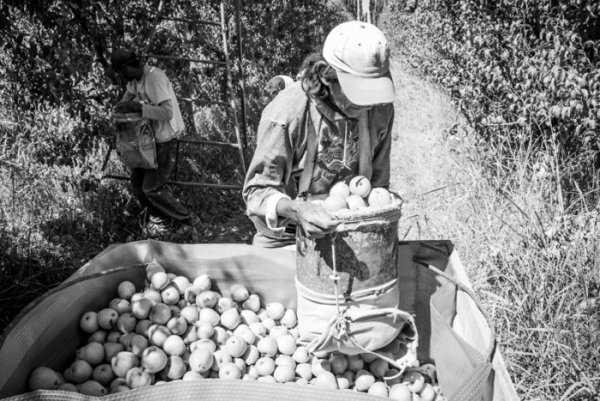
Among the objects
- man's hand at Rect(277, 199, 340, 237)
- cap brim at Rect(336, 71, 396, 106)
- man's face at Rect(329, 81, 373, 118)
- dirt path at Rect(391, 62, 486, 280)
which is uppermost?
cap brim at Rect(336, 71, 396, 106)

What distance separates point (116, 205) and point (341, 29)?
3519 millimetres

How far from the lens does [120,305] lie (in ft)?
7.86

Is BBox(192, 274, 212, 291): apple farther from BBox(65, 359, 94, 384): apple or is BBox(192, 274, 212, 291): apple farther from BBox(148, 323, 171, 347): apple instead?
BBox(65, 359, 94, 384): apple

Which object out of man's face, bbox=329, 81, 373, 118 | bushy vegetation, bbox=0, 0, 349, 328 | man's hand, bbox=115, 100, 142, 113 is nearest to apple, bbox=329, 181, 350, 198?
man's face, bbox=329, 81, 373, 118

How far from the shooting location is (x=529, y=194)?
3785mm

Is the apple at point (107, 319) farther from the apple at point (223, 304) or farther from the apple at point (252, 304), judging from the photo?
the apple at point (252, 304)

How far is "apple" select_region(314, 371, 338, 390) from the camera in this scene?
7.00ft

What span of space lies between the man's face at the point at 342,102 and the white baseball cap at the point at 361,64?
0.11 meters

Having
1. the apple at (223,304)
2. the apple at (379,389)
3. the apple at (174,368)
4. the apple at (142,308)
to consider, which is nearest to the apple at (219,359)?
the apple at (174,368)

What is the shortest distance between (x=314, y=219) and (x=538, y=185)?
259cm

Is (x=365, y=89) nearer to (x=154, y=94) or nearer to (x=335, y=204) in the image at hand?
(x=335, y=204)

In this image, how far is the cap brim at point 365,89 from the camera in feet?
6.71

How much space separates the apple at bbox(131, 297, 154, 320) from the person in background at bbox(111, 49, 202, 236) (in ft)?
8.19

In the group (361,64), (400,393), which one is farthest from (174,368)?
(361,64)
